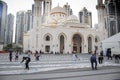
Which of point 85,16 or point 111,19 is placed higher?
point 85,16

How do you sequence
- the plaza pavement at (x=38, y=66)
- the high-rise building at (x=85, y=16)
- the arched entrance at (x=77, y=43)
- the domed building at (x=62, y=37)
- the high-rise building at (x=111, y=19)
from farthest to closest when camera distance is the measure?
the high-rise building at (x=85, y=16) < the arched entrance at (x=77, y=43) < the high-rise building at (x=111, y=19) < the domed building at (x=62, y=37) < the plaza pavement at (x=38, y=66)

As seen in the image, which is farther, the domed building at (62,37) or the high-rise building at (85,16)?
the high-rise building at (85,16)

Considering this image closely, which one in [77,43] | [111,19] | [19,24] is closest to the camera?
[111,19]

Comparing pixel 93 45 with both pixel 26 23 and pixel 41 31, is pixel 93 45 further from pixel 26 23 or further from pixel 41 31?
pixel 26 23

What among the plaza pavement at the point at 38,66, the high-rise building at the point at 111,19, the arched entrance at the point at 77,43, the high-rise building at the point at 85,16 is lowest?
the plaza pavement at the point at 38,66

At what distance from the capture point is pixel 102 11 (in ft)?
→ 143

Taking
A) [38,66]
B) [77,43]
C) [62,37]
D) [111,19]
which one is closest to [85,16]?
[77,43]

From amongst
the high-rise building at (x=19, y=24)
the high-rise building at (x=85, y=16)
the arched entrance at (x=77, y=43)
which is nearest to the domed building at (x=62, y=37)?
the arched entrance at (x=77, y=43)

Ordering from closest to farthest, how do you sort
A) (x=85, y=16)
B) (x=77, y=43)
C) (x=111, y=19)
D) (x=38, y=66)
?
(x=38, y=66), (x=111, y=19), (x=77, y=43), (x=85, y=16)

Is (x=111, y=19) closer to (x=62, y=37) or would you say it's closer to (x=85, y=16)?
(x=62, y=37)

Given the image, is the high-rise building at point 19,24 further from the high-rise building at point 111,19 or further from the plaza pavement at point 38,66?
the plaza pavement at point 38,66

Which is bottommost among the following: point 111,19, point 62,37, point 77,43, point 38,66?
point 38,66

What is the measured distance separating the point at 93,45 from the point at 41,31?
46.9 ft

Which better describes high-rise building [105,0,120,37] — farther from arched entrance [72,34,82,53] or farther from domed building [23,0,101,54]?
arched entrance [72,34,82,53]
